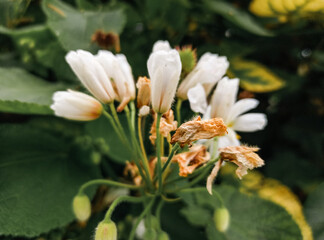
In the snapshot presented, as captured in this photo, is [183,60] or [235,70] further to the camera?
[235,70]

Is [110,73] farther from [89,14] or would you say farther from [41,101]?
[89,14]

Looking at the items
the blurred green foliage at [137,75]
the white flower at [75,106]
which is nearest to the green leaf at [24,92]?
the blurred green foliage at [137,75]

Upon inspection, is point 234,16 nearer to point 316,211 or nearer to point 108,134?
point 108,134

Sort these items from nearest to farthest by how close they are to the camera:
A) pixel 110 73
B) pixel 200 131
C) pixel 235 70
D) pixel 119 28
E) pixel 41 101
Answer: pixel 200 131, pixel 110 73, pixel 41 101, pixel 119 28, pixel 235 70

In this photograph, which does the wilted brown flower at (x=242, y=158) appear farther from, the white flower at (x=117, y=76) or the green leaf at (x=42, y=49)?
the green leaf at (x=42, y=49)

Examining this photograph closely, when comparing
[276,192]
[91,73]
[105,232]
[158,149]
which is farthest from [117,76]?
[276,192]

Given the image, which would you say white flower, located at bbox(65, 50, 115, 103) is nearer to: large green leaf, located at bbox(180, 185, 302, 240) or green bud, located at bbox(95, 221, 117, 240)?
green bud, located at bbox(95, 221, 117, 240)

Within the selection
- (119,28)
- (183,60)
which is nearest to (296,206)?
(183,60)
